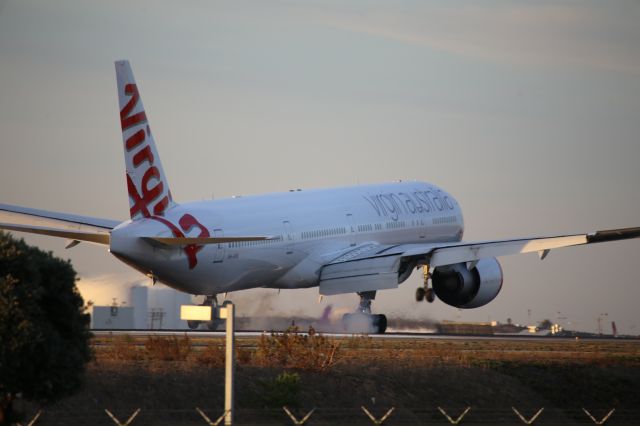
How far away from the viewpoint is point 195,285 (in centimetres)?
5512

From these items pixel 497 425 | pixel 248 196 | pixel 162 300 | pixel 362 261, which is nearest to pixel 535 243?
pixel 362 261

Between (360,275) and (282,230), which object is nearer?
(282,230)

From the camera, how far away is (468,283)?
66.1 meters

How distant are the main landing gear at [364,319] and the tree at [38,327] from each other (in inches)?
1257

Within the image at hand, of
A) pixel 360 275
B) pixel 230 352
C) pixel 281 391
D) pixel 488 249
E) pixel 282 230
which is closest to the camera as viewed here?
pixel 230 352

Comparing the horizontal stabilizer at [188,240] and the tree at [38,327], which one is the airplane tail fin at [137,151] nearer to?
the horizontal stabilizer at [188,240]

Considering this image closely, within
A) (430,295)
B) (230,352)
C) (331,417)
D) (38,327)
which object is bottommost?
(331,417)

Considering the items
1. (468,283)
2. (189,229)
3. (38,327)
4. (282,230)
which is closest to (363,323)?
(468,283)

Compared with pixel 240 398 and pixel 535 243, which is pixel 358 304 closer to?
pixel 535 243

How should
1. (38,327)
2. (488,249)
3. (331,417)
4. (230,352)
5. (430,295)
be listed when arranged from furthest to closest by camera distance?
(430,295) < (488,249) < (331,417) < (230,352) < (38,327)

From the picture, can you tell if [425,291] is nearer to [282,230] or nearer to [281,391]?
[282,230]

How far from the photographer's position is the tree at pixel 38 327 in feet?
101

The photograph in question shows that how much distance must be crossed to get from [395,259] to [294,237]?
188 inches

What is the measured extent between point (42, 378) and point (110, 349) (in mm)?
14770
